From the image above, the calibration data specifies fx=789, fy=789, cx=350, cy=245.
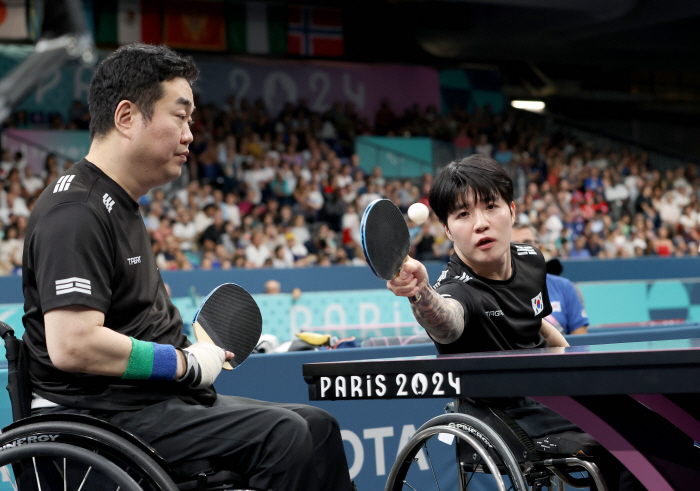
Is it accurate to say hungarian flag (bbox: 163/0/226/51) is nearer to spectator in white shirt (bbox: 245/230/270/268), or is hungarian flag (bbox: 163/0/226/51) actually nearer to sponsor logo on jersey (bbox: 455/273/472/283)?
spectator in white shirt (bbox: 245/230/270/268)

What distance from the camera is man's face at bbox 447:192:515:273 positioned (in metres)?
2.71

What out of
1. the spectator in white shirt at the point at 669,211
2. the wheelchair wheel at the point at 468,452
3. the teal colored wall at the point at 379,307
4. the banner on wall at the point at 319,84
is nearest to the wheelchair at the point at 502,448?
the wheelchair wheel at the point at 468,452

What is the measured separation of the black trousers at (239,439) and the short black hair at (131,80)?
2.64 feet

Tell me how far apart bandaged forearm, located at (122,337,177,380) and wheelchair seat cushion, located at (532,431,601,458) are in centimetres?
118

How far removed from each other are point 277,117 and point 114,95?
14.8 meters

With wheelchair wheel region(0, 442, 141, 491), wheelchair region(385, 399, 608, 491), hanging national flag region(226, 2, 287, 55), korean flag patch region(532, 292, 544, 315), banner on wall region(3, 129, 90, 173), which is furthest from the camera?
hanging national flag region(226, 2, 287, 55)

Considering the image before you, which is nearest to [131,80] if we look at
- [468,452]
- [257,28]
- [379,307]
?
[468,452]

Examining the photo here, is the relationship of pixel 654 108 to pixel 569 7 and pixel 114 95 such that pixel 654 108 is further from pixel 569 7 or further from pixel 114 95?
pixel 114 95

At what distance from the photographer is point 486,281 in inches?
109

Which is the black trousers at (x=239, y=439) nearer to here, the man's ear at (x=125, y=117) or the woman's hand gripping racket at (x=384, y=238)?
the woman's hand gripping racket at (x=384, y=238)

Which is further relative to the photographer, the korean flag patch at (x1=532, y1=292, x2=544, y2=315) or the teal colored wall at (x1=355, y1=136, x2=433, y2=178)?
the teal colored wall at (x1=355, y1=136, x2=433, y2=178)

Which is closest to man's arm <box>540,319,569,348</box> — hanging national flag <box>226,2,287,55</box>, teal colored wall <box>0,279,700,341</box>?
teal colored wall <box>0,279,700,341</box>

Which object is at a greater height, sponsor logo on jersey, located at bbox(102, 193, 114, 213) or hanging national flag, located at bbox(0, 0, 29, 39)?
hanging national flag, located at bbox(0, 0, 29, 39)

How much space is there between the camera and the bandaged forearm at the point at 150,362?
1989 mm
